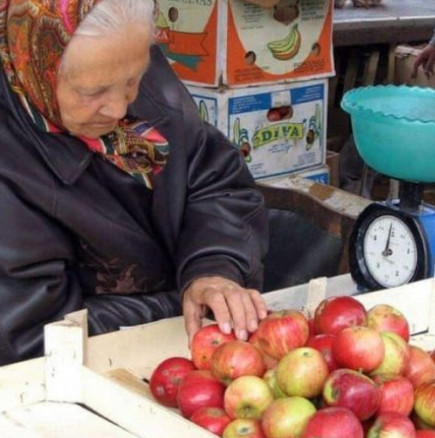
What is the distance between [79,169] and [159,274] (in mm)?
302

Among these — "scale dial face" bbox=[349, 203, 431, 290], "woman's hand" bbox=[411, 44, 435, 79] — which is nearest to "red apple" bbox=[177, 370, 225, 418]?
"scale dial face" bbox=[349, 203, 431, 290]

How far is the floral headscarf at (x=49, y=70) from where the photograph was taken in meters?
1.68

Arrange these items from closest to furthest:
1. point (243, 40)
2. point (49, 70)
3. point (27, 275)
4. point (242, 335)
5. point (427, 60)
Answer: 1. point (242, 335)
2. point (49, 70)
3. point (27, 275)
4. point (243, 40)
5. point (427, 60)

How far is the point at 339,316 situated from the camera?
1.48 metres

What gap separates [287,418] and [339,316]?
27 cm

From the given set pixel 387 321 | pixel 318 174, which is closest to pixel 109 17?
pixel 387 321

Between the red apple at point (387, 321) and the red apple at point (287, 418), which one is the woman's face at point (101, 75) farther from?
the red apple at point (287, 418)

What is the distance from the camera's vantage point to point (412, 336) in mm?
1761

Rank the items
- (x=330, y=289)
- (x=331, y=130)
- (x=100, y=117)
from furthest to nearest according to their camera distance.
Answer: (x=331, y=130), (x=330, y=289), (x=100, y=117)

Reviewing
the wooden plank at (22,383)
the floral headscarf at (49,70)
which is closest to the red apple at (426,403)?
the wooden plank at (22,383)

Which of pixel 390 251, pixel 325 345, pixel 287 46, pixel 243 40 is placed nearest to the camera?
pixel 325 345

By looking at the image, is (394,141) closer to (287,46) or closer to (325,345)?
(325,345)

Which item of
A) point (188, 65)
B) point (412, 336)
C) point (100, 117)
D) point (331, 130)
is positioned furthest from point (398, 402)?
point (331, 130)

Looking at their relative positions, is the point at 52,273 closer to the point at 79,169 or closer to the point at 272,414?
the point at 79,169
